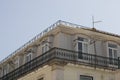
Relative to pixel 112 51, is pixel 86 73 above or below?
below

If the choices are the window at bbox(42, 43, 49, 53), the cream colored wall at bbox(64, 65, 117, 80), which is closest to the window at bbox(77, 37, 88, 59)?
the cream colored wall at bbox(64, 65, 117, 80)

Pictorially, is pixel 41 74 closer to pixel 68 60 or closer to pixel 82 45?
pixel 68 60

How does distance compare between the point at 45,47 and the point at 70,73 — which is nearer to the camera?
the point at 70,73

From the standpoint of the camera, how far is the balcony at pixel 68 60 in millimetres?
26325

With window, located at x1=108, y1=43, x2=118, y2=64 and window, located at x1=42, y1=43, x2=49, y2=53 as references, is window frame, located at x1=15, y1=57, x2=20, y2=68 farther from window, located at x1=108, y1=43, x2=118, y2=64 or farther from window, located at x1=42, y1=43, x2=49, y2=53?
window, located at x1=108, y1=43, x2=118, y2=64

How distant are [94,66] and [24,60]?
858cm

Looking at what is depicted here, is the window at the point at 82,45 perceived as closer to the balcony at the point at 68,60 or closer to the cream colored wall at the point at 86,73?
the balcony at the point at 68,60

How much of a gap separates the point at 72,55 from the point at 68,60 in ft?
3.46

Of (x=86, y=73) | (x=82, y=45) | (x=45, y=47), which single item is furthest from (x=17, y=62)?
(x=86, y=73)

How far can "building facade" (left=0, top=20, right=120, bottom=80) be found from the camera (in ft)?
86.9

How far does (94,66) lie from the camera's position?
2759cm

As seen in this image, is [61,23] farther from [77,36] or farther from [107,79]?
[107,79]

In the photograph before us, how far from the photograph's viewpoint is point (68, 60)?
87.0ft

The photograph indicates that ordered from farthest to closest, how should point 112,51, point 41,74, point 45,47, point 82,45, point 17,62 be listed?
point 17,62
point 112,51
point 45,47
point 82,45
point 41,74
